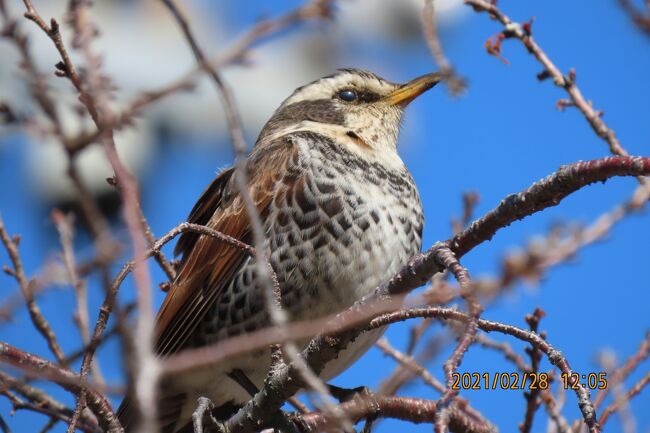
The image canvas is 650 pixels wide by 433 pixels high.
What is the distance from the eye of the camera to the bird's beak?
4.92 m

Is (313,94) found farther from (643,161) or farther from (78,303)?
(643,161)

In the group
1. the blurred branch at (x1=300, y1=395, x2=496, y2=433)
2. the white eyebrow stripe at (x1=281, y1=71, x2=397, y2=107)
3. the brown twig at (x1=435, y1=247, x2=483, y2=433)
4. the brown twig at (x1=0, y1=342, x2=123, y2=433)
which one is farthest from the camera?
the white eyebrow stripe at (x1=281, y1=71, x2=397, y2=107)

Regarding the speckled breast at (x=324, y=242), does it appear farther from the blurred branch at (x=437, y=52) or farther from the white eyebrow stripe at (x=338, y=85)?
the blurred branch at (x=437, y=52)

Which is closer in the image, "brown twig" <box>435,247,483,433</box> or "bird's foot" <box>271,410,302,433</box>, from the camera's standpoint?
"brown twig" <box>435,247,483,433</box>

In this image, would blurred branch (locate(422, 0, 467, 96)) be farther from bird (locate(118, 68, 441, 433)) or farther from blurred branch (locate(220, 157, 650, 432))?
bird (locate(118, 68, 441, 433))

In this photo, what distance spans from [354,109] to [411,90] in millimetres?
335

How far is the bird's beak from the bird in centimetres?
41

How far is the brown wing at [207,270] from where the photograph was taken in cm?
427

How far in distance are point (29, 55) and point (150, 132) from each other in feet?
49.3

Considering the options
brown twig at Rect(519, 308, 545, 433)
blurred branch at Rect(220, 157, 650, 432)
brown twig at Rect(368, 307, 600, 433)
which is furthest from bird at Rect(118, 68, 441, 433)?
brown twig at Rect(368, 307, 600, 433)

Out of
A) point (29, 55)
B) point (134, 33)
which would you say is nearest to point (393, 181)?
point (29, 55)

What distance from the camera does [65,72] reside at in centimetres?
274

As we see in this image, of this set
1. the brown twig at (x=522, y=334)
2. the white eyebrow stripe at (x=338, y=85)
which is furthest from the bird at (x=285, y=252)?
the brown twig at (x=522, y=334)

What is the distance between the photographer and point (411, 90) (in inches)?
198
